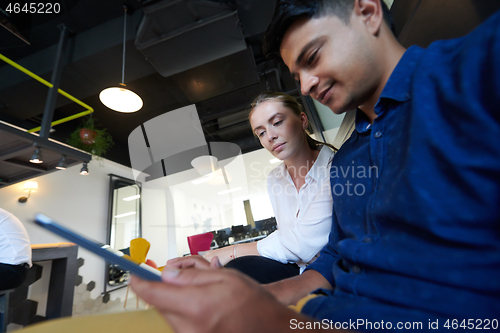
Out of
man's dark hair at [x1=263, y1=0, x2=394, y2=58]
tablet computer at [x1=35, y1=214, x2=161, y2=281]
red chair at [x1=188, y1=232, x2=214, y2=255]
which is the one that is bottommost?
tablet computer at [x1=35, y1=214, x2=161, y2=281]

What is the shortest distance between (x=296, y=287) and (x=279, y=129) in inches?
37.9

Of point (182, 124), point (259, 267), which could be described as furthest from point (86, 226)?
point (259, 267)

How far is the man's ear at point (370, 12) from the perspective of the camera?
2.31 feet

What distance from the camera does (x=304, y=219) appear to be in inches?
41.3

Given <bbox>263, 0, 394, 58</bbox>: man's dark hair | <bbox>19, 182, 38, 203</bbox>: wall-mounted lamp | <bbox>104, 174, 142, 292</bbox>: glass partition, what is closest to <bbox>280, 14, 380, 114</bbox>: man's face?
<bbox>263, 0, 394, 58</bbox>: man's dark hair

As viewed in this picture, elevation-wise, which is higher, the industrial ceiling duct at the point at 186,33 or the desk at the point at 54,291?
the industrial ceiling duct at the point at 186,33

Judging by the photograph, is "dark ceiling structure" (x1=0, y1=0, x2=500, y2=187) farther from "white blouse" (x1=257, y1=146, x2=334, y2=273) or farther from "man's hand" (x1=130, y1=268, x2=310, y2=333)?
"man's hand" (x1=130, y1=268, x2=310, y2=333)

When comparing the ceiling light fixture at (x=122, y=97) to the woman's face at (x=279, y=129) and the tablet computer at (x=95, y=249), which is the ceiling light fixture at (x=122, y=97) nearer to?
the woman's face at (x=279, y=129)

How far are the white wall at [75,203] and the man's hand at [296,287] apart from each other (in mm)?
4868

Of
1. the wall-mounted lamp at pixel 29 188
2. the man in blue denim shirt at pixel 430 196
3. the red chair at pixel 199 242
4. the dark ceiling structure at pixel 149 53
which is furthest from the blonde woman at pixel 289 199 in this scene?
the wall-mounted lamp at pixel 29 188

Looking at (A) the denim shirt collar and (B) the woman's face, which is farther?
(B) the woman's face

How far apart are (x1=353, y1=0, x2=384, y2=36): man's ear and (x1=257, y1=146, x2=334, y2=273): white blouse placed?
2.04ft

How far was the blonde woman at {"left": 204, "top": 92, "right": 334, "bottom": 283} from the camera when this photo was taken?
1010mm

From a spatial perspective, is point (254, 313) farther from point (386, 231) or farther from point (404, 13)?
point (404, 13)
